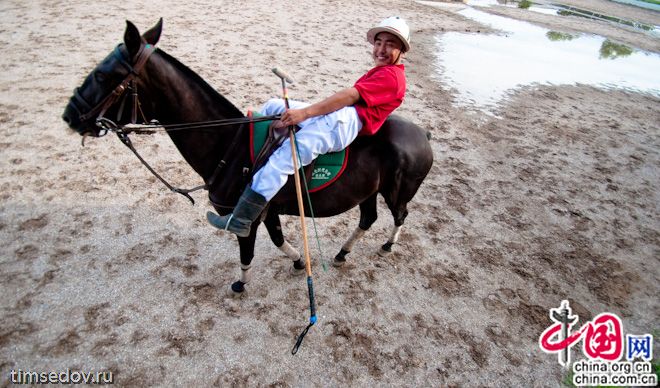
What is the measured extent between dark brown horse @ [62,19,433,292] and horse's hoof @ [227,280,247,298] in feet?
0.04

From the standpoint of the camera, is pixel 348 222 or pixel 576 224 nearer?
pixel 348 222

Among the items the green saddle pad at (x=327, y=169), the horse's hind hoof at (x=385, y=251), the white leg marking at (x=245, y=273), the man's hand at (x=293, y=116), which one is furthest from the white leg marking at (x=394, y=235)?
the man's hand at (x=293, y=116)

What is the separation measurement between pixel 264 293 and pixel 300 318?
516 millimetres

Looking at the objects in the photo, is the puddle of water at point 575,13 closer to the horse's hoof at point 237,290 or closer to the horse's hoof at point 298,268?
the horse's hoof at point 298,268

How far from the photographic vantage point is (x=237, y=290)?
147 inches

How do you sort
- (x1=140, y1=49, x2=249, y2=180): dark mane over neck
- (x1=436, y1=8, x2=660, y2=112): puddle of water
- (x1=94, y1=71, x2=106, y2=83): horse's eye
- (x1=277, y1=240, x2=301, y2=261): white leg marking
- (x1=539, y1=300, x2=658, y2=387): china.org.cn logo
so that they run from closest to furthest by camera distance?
A: (x1=94, y1=71, x2=106, y2=83): horse's eye, (x1=140, y1=49, x2=249, y2=180): dark mane over neck, (x1=539, y1=300, x2=658, y2=387): china.org.cn logo, (x1=277, y1=240, x2=301, y2=261): white leg marking, (x1=436, y1=8, x2=660, y2=112): puddle of water

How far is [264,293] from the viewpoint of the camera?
383 cm

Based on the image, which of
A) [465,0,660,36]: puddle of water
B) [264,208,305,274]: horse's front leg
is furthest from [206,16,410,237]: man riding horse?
[465,0,660,36]: puddle of water

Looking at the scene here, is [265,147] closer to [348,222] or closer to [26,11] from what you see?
[348,222]

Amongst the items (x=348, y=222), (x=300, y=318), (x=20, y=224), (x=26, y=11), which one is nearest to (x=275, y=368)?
(x=300, y=318)

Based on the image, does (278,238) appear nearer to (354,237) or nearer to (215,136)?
(354,237)

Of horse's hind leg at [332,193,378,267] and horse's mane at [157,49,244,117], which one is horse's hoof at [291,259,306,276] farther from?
horse's mane at [157,49,244,117]

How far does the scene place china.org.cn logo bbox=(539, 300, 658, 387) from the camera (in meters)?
3.38

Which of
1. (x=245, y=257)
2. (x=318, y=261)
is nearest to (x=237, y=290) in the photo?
(x=245, y=257)
